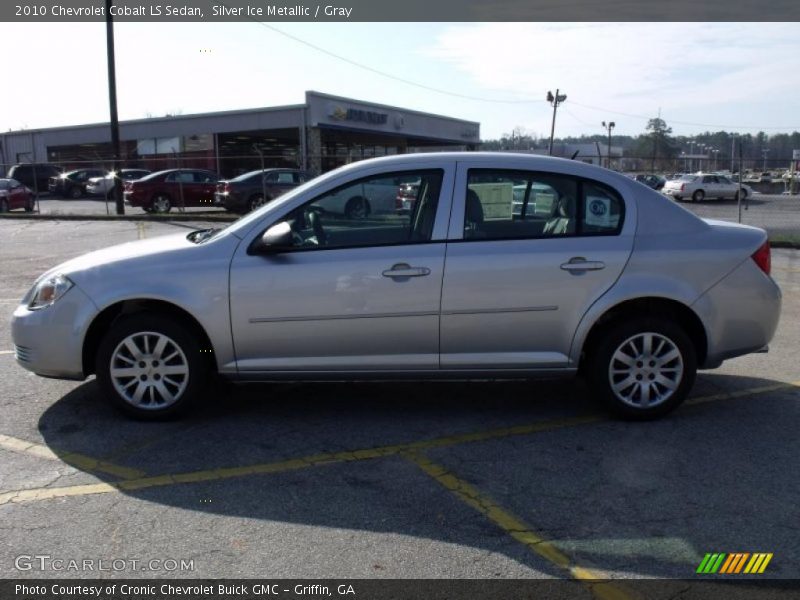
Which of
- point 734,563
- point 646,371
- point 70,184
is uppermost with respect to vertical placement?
point 70,184

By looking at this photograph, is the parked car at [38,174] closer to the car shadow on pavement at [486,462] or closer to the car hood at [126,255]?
the car hood at [126,255]

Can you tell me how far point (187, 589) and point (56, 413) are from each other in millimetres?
2613

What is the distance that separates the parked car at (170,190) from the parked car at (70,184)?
15.2m

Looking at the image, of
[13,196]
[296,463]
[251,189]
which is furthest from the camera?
[13,196]

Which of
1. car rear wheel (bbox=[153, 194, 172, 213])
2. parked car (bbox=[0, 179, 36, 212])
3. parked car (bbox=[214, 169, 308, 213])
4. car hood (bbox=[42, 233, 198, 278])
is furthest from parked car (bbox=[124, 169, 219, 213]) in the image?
car hood (bbox=[42, 233, 198, 278])

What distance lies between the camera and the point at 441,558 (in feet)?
10.9

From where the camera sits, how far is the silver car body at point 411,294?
4.80 m

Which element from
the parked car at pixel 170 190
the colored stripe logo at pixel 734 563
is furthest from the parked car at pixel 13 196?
the colored stripe logo at pixel 734 563

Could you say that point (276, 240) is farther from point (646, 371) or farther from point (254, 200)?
point (254, 200)

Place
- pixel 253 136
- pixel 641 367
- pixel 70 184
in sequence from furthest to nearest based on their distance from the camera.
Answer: pixel 253 136 < pixel 70 184 < pixel 641 367

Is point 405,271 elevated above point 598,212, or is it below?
below

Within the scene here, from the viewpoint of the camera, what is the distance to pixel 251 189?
74.8 feet

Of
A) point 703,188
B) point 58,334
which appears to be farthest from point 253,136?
point 58,334

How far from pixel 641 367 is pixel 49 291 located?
401cm
